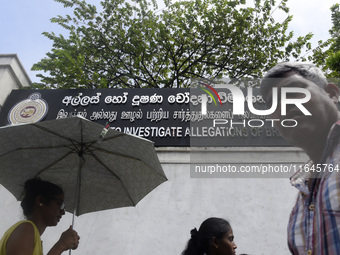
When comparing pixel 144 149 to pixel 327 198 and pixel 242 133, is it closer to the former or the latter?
pixel 327 198

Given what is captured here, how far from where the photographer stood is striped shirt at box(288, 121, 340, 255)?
1.29m

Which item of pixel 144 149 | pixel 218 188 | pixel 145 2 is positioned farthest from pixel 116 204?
pixel 145 2

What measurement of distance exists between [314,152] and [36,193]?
2380mm

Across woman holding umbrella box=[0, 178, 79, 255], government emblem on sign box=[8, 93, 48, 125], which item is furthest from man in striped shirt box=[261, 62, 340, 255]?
government emblem on sign box=[8, 93, 48, 125]

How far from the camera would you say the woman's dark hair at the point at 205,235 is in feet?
9.70

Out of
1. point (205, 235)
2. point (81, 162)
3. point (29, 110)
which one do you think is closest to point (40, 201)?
point (81, 162)

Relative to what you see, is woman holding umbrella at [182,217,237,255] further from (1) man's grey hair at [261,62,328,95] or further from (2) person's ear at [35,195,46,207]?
(1) man's grey hair at [261,62,328,95]

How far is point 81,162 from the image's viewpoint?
3.38 metres

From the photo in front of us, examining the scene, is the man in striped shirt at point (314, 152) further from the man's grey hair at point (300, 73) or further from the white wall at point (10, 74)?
the white wall at point (10, 74)

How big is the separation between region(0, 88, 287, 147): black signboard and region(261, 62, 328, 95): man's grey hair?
475 cm

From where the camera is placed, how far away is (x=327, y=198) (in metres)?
1.32

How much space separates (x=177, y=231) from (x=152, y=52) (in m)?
8.83

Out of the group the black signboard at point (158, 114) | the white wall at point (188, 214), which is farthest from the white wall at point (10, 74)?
the white wall at point (188, 214)

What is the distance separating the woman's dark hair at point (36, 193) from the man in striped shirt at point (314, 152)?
209 cm
